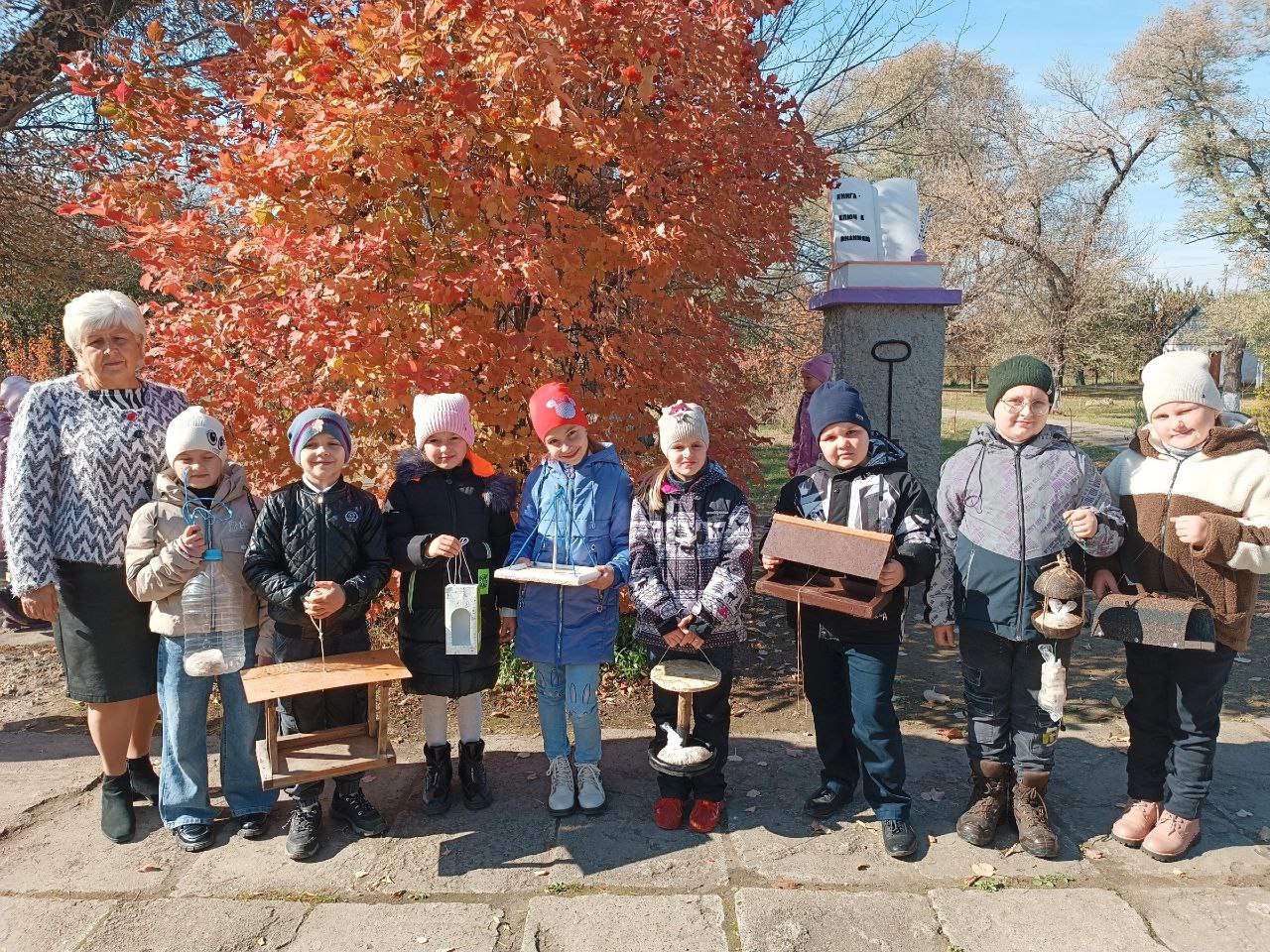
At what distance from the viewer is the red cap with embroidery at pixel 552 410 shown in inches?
133

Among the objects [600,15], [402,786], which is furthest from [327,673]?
[600,15]

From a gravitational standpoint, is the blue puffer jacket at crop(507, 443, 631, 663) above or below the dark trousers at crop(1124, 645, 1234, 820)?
above

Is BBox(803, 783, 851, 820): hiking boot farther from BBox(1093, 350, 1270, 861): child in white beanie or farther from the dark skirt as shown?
the dark skirt

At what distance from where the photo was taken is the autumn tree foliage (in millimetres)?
3605

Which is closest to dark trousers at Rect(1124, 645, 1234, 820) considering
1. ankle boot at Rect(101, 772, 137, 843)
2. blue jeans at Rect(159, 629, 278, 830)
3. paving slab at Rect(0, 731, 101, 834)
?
blue jeans at Rect(159, 629, 278, 830)

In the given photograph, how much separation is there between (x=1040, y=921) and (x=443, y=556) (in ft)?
8.15

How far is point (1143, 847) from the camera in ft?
10.5

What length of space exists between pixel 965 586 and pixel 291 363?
3137 mm

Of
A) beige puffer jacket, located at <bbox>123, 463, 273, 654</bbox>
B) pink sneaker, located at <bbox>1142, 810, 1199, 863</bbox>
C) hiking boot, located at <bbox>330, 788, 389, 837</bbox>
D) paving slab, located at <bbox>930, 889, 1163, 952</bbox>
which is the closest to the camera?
paving slab, located at <bbox>930, 889, 1163, 952</bbox>

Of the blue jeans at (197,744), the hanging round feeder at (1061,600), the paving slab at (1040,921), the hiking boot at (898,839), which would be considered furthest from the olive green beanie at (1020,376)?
the blue jeans at (197,744)

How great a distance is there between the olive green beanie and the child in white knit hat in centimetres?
199

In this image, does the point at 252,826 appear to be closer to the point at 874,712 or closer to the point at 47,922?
the point at 47,922

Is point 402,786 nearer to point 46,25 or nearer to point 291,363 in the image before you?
point 291,363

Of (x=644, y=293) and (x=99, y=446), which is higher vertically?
(x=644, y=293)
